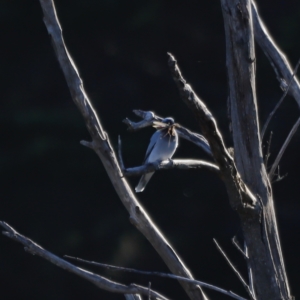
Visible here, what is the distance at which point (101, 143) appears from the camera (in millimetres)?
1854

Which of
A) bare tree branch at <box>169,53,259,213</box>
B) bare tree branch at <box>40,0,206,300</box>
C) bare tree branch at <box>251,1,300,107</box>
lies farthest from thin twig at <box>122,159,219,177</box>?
bare tree branch at <box>251,1,300,107</box>

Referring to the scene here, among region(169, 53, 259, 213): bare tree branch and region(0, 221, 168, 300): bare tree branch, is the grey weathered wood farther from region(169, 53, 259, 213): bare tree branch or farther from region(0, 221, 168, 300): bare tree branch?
region(0, 221, 168, 300): bare tree branch

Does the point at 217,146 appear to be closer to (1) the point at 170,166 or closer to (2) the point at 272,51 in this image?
(1) the point at 170,166

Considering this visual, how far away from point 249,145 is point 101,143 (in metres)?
0.51

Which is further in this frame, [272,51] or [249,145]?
[272,51]

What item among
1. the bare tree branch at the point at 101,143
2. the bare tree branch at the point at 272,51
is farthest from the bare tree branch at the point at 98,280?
the bare tree branch at the point at 272,51

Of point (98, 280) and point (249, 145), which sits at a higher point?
point (249, 145)

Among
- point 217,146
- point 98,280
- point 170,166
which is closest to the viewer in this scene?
point 217,146

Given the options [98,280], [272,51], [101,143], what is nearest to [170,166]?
[98,280]

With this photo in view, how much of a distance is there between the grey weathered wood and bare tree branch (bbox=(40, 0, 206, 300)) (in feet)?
1.06

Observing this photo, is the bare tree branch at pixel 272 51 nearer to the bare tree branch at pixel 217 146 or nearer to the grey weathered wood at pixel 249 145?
the grey weathered wood at pixel 249 145

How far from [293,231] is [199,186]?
0.50m

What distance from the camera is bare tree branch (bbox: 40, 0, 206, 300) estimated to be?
5.89ft

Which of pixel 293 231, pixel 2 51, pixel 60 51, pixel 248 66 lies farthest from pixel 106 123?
pixel 248 66
